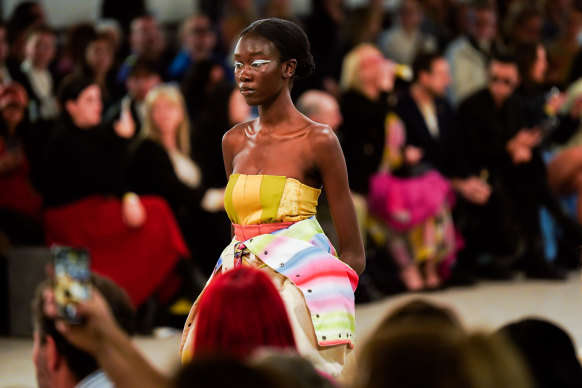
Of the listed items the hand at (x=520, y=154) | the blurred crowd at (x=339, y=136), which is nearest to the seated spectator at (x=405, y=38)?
the blurred crowd at (x=339, y=136)

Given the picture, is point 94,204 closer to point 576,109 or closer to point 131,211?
point 131,211

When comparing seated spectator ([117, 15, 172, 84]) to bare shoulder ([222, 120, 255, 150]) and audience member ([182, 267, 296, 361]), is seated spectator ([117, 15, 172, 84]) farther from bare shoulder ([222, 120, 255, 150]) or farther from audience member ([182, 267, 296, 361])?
audience member ([182, 267, 296, 361])

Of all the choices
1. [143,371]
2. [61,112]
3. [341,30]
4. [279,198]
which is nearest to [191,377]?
[143,371]

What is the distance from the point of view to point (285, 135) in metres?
3.30

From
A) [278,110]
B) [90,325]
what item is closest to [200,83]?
[278,110]

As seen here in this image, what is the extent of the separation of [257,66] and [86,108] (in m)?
3.26

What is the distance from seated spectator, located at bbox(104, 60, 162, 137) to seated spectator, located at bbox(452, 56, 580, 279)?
223 cm

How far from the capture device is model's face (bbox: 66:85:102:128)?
6.31 meters

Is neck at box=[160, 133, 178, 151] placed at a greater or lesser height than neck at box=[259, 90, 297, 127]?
lesser

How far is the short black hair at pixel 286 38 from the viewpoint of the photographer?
10.7ft

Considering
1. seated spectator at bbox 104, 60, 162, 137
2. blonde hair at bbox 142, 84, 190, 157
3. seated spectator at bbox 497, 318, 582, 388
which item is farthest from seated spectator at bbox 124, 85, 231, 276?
seated spectator at bbox 497, 318, 582, 388

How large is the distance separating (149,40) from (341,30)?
174cm

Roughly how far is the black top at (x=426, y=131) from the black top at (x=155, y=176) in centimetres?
172

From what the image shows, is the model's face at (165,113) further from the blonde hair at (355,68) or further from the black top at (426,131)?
the black top at (426,131)
